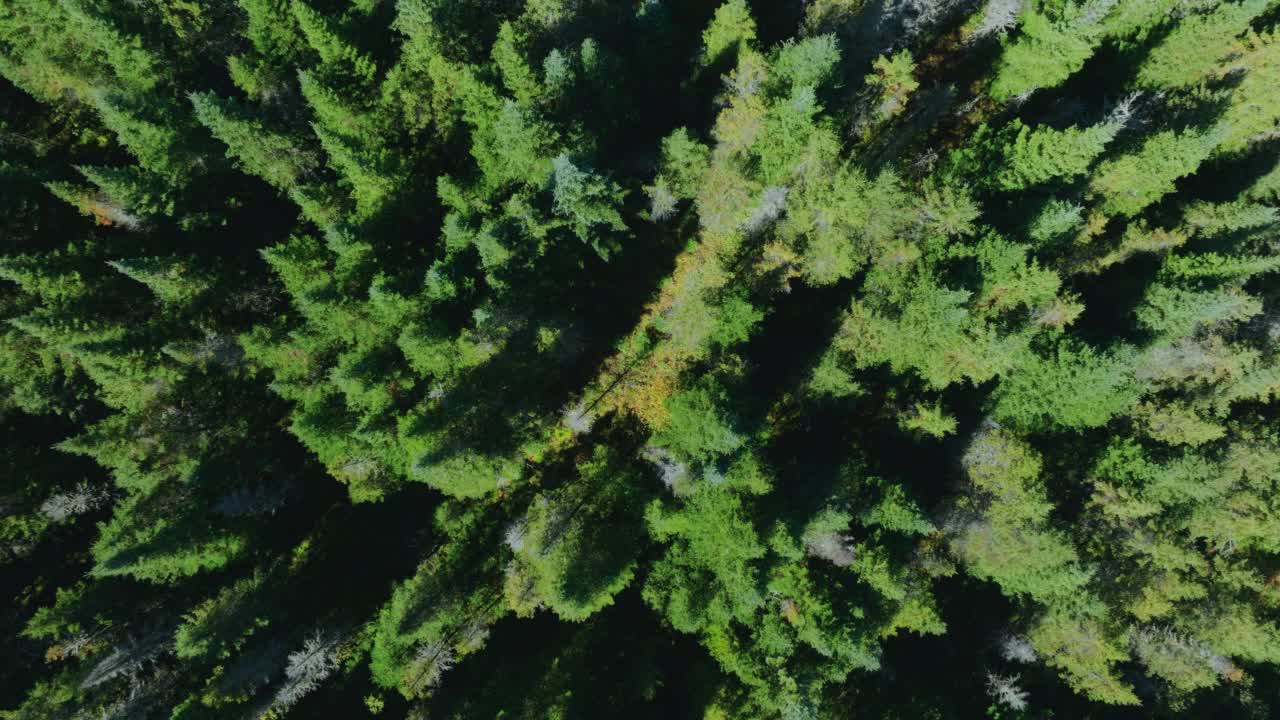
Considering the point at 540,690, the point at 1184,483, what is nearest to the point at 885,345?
the point at 1184,483

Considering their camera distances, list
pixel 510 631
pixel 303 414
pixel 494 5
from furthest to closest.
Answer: pixel 510 631 → pixel 494 5 → pixel 303 414

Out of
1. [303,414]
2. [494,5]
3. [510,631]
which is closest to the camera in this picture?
[303,414]

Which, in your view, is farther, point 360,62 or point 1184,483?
point 1184,483

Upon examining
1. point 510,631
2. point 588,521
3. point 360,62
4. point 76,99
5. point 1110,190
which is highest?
point 1110,190

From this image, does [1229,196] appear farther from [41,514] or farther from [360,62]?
[41,514]

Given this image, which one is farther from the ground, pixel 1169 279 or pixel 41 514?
pixel 1169 279

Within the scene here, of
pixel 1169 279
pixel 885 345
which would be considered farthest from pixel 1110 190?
pixel 885 345
